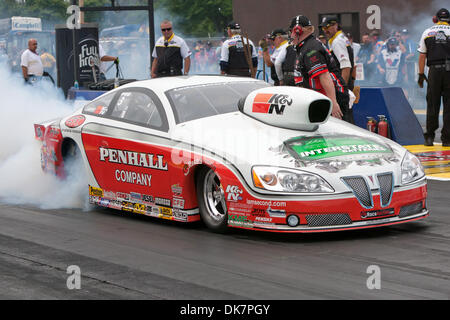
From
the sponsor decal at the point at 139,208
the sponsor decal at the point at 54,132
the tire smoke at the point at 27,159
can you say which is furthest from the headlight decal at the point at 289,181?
the sponsor decal at the point at 54,132

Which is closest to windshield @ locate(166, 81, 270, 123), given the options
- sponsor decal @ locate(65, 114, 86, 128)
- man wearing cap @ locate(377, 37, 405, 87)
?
sponsor decal @ locate(65, 114, 86, 128)

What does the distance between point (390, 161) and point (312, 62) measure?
262cm

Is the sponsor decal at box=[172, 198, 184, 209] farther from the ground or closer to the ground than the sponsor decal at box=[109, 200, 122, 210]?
farther from the ground

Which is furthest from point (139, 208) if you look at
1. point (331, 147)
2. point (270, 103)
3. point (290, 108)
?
point (331, 147)

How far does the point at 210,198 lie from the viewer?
762cm

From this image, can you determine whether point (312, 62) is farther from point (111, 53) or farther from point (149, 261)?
point (111, 53)

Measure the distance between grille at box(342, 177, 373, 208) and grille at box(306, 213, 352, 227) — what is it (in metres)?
0.17

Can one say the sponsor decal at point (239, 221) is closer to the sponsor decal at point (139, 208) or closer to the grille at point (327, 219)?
Answer: the grille at point (327, 219)

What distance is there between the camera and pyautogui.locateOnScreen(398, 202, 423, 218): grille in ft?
23.9

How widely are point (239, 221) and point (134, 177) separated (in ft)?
4.60

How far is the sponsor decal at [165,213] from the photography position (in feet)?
26.0

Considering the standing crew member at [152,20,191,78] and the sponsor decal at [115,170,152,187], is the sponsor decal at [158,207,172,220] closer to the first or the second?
the sponsor decal at [115,170,152,187]

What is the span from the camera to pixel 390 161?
7355 mm

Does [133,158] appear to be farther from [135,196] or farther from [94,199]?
[94,199]
